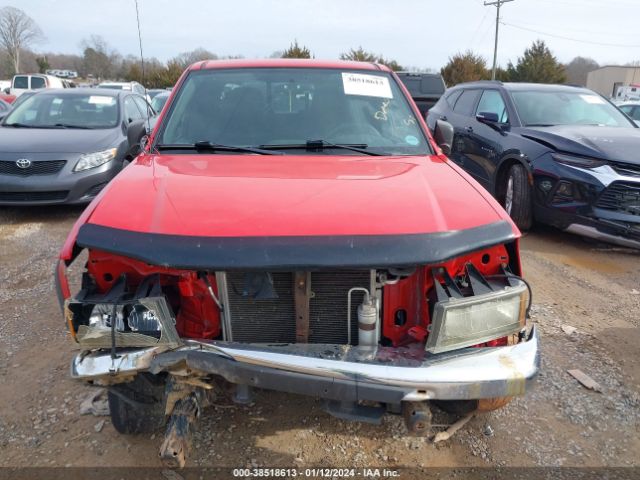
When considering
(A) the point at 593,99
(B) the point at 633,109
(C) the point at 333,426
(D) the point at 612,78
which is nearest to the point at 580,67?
(D) the point at 612,78

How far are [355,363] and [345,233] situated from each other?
50 centimetres

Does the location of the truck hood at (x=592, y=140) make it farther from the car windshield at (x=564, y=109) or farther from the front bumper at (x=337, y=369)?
the front bumper at (x=337, y=369)

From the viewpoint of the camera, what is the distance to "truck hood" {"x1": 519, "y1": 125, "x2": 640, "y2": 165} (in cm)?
515

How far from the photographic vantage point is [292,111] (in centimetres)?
322

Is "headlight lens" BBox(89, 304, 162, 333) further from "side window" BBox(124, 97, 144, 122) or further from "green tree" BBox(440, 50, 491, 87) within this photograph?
"green tree" BBox(440, 50, 491, 87)

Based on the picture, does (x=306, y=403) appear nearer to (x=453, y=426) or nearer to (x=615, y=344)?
(x=453, y=426)

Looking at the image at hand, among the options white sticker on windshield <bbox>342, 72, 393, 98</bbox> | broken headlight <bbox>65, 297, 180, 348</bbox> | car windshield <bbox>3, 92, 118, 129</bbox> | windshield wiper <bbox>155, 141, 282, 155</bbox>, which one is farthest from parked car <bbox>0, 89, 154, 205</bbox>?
broken headlight <bbox>65, 297, 180, 348</bbox>

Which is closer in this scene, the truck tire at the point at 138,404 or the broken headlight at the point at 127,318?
the broken headlight at the point at 127,318

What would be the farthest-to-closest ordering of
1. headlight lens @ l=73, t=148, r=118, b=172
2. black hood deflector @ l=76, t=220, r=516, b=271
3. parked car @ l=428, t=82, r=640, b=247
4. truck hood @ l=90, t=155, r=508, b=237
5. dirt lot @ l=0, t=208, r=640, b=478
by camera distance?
headlight lens @ l=73, t=148, r=118, b=172 → parked car @ l=428, t=82, r=640, b=247 → dirt lot @ l=0, t=208, r=640, b=478 → truck hood @ l=90, t=155, r=508, b=237 → black hood deflector @ l=76, t=220, r=516, b=271

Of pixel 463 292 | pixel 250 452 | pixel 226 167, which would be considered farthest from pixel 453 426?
pixel 226 167

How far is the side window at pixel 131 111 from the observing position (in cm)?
743

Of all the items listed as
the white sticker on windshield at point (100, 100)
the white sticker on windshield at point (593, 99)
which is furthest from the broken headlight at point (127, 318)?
the white sticker on windshield at point (593, 99)

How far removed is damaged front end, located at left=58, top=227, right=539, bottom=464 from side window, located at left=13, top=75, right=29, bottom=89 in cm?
2370

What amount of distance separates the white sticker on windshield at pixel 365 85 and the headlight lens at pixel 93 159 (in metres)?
4.06
